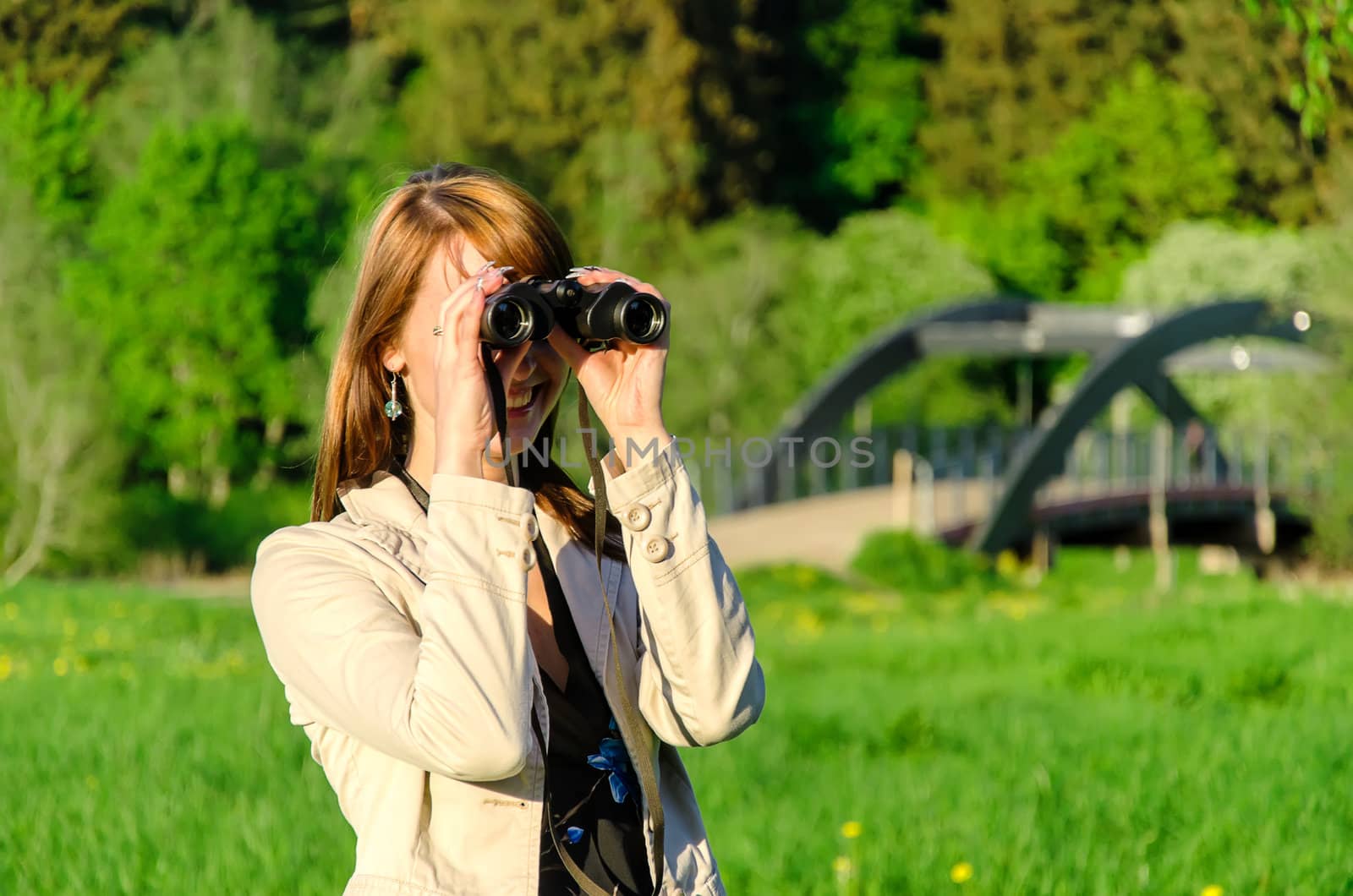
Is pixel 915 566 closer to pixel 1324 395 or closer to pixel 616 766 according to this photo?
pixel 1324 395

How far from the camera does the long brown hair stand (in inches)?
80.3

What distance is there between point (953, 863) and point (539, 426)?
2296mm

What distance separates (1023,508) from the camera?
21.7 m

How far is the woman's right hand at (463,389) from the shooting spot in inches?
71.9

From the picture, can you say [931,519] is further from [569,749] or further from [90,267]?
[569,749]

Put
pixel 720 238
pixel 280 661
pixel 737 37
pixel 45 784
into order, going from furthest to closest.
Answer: pixel 737 37, pixel 720 238, pixel 45 784, pixel 280 661

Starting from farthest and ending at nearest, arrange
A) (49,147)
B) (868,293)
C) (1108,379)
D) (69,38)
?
(868,293)
(69,38)
(49,147)
(1108,379)

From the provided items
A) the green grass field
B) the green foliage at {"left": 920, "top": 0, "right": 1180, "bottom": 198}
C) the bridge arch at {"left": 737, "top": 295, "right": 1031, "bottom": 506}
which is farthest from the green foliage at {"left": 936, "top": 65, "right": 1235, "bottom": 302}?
the green grass field

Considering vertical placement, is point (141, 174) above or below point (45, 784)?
above

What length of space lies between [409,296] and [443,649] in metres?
0.50

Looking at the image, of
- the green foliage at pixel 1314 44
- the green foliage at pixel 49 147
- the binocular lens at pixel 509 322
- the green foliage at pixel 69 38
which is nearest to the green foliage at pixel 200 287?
the green foliage at pixel 49 147

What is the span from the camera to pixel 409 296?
2051 mm

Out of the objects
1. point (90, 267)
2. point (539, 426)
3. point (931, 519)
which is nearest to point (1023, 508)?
point (931, 519)

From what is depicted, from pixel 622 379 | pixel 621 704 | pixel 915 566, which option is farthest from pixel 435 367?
pixel 915 566
